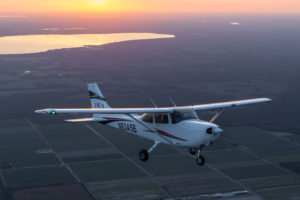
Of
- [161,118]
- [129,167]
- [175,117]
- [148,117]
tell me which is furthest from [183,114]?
[129,167]

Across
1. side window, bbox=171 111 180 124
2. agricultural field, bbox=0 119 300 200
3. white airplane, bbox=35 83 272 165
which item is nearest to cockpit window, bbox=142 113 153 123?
white airplane, bbox=35 83 272 165

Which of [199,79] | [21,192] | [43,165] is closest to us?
[21,192]

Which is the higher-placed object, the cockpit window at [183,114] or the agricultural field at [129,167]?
the cockpit window at [183,114]

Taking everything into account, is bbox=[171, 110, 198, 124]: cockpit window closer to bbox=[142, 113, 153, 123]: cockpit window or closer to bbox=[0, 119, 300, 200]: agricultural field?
bbox=[142, 113, 153, 123]: cockpit window

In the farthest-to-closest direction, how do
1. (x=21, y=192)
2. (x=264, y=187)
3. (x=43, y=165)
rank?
(x=43, y=165), (x=264, y=187), (x=21, y=192)

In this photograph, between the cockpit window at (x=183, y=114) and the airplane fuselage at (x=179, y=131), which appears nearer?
the airplane fuselage at (x=179, y=131)

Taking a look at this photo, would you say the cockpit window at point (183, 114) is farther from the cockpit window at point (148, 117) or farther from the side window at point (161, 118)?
the cockpit window at point (148, 117)

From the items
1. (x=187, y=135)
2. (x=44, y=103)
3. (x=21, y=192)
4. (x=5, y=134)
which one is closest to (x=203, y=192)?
(x=21, y=192)

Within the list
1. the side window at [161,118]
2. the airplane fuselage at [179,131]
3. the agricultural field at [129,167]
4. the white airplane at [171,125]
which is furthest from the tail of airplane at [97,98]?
the agricultural field at [129,167]

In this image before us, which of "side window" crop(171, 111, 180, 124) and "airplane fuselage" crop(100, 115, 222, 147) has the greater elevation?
"side window" crop(171, 111, 180, 124)

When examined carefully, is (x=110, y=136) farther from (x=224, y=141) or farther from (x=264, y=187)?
(x=264, y=187)

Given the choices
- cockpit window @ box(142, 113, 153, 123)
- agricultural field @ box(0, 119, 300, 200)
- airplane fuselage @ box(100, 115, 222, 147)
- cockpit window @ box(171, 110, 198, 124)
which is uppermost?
cockpit window @ box(171, 110, 198, 124)
